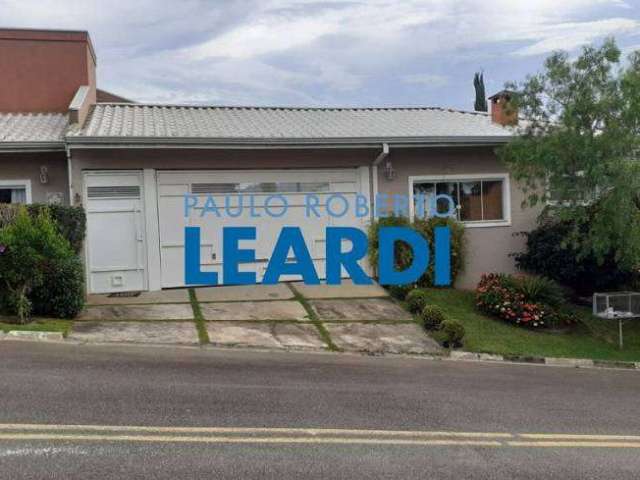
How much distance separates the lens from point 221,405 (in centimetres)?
604

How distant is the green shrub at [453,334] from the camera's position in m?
9.82

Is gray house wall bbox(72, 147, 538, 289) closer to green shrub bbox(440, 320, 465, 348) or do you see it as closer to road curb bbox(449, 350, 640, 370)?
green shrub bbox(440, 320, 465, 348)

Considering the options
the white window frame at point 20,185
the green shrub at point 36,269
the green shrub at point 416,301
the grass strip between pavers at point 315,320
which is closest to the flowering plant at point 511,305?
the green shrub at point 416,301

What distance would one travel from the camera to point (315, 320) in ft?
35.1

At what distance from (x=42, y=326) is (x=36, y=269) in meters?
0.83

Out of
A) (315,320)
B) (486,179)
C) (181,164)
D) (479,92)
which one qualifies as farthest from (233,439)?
(479,92)

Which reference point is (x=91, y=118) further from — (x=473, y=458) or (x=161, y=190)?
(x=473, y=458)

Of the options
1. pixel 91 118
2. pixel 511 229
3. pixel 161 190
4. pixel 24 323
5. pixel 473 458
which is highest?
pixel 91 118

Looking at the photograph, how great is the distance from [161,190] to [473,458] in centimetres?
922

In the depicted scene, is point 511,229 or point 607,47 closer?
point 607,47

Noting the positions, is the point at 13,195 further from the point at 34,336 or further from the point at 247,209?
the point at 34,336

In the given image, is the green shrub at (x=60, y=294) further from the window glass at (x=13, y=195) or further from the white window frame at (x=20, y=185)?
the window glass at (x=13, y=195)

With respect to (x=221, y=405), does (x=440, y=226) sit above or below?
above

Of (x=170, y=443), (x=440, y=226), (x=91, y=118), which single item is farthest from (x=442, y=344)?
(x=91, y=118)
